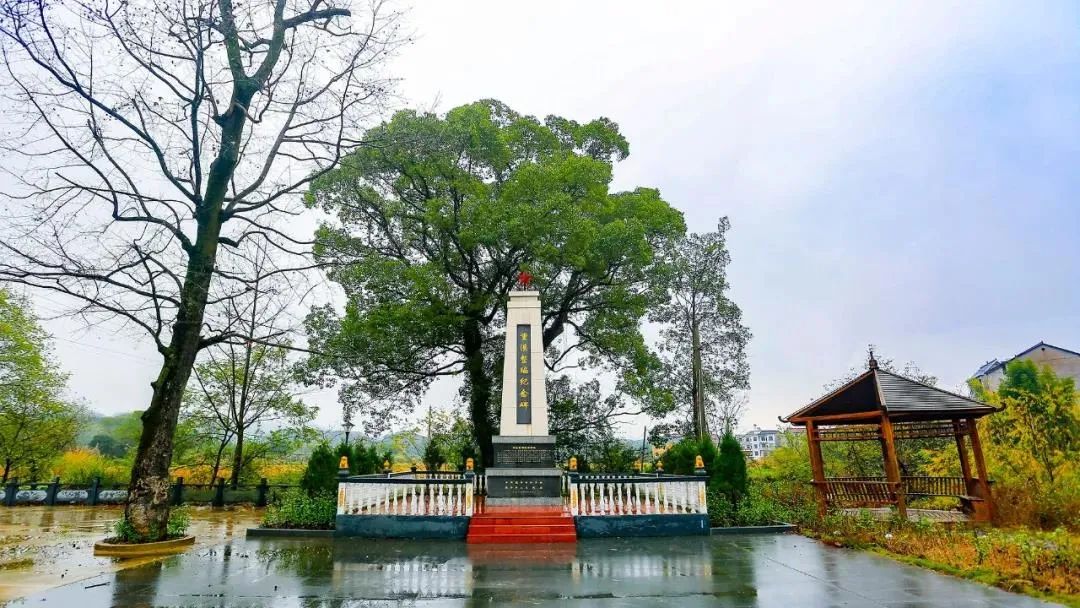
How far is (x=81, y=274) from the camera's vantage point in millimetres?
7605

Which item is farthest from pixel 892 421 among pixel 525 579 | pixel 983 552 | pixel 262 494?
pixel 262 494

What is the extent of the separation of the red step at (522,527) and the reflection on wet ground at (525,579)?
2.02 feet

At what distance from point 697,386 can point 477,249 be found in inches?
425

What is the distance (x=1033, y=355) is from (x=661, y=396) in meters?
38.0

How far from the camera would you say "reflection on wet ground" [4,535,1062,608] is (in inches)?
199

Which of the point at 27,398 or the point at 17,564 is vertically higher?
the point at 27,398

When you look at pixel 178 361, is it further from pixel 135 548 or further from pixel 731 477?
pixel 731 477

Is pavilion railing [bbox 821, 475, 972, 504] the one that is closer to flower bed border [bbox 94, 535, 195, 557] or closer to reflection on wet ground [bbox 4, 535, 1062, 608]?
reflection on wet ground [bbox 4, 535, 1062, 608]

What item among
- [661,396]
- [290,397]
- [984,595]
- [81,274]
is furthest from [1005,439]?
[290,397]

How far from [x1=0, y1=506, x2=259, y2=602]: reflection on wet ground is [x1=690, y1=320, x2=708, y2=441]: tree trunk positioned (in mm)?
14498

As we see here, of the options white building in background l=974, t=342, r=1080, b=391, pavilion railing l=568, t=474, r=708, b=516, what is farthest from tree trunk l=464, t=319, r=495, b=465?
white building in background l=974, t=342, r=1080, b=391

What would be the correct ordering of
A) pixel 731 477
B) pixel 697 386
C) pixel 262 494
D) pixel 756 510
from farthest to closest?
pixel 697 386
pixel 262 494
pixel 731 477
pixel 756 510

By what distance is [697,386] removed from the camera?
20578 millimetres

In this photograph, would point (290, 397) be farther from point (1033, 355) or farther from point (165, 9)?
point (1033, 355)
